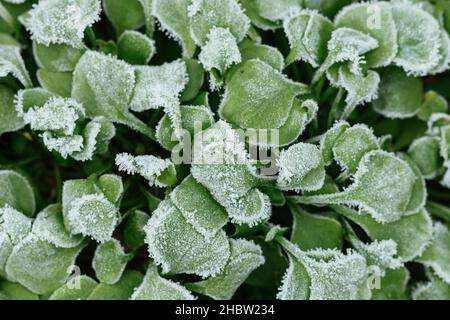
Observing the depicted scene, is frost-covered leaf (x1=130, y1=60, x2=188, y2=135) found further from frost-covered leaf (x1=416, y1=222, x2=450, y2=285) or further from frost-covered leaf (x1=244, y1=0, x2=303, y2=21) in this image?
frost-covered leaf (x1=416, y1=222, x2=450, y2=285)

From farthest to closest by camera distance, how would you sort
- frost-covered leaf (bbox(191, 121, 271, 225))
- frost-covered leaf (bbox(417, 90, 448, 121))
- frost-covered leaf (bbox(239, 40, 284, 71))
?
frost-covered leaf (bbox(417, 90, 448, 121)) → frost-covered leaf (bbox(239, 40, 284, 71)) → frost-covered leaf (bbox(191, 121, 271, 225))

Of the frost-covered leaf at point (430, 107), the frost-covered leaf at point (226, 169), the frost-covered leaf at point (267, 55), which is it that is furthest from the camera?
the frost-covered leaf at point (430, 107)

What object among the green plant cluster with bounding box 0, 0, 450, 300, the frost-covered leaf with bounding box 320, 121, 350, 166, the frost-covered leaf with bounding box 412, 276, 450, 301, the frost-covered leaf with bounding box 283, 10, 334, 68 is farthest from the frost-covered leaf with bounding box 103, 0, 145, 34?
the frost-covered leaf with bounding box 412, 276, 450, 301

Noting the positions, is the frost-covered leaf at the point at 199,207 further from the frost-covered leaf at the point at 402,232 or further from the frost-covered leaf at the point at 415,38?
the frost-covered leaf at the point at 415,38

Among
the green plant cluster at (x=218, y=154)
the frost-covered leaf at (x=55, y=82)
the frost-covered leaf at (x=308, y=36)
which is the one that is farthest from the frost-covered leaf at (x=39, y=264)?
the frost-covered leaf at (x=308, y=36)

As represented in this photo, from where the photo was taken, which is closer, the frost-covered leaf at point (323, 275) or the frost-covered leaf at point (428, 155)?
the frost-covered leaf at point (323, 275)

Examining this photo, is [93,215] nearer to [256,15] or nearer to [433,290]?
[256,15]

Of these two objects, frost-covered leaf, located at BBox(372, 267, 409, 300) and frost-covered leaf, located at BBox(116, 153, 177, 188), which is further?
frost-covered leaf, located at BBox(372, 267, 409, 300)
